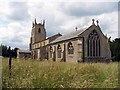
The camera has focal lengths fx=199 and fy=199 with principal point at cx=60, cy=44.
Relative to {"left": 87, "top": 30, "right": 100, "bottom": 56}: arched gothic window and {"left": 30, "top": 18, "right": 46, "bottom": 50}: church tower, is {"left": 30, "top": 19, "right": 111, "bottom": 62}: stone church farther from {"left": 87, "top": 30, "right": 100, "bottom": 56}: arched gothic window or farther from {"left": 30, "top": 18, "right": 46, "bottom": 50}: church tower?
{"left": 30, "top": 18, "right": 46, "bottom": 50}: church tower

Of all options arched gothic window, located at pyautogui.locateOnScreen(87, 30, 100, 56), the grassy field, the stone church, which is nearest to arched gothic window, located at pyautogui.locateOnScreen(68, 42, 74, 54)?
the stone church

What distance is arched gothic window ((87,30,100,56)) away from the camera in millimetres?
40375

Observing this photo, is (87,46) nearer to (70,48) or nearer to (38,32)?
(70,48)

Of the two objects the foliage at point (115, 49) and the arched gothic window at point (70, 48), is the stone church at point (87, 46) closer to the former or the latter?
the arched gothic window at point (70, 48)

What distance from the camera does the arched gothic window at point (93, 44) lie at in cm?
4038

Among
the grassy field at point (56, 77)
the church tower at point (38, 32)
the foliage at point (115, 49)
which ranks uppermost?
the church tower at point (38, 32)

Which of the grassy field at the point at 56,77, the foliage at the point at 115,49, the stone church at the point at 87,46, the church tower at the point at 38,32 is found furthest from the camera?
the church tower at the point at 38,32

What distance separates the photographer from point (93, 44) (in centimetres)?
4081

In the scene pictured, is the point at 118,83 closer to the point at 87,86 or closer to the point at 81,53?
the point at 87,86

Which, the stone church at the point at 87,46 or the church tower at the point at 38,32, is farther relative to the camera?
the church tower at the point at 38,32

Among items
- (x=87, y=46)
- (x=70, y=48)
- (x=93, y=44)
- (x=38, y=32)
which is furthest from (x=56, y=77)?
(x=38, y=32)

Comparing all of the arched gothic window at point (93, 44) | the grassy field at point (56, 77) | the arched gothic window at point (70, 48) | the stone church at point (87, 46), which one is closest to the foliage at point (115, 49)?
the stone church at point (87, 46)

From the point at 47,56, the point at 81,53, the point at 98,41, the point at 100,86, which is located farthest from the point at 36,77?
the point at 47,56

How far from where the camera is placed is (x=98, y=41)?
41.1 m
